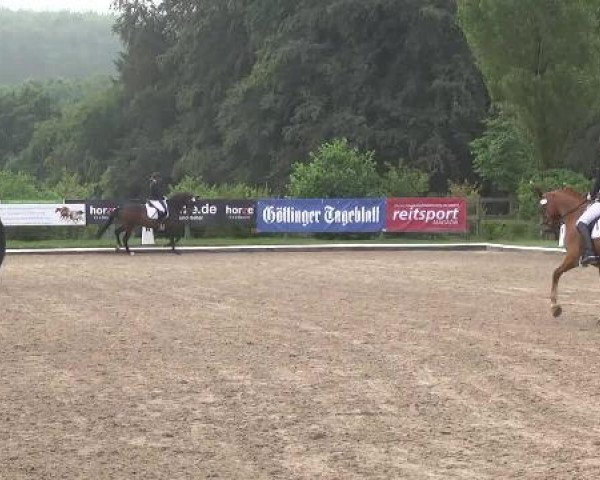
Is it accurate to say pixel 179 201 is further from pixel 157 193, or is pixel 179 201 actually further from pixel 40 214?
pixel 40 214

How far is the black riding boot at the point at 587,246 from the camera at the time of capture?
50.8 feet

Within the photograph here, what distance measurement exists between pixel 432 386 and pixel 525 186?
104 feet

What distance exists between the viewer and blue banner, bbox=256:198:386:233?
127ft

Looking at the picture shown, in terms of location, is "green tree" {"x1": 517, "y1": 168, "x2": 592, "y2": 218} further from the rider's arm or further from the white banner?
the rider's arm

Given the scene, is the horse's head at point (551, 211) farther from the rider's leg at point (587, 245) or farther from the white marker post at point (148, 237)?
the white marker post at point (148, 237)

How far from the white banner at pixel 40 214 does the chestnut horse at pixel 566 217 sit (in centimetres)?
2337

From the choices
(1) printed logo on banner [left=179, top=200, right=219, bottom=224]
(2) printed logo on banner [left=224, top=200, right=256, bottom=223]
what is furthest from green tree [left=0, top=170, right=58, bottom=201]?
(2) printed logo on banner [left=224, top=200, right=256, bottom=223]

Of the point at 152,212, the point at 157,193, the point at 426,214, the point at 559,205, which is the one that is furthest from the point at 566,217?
the point at 426,214

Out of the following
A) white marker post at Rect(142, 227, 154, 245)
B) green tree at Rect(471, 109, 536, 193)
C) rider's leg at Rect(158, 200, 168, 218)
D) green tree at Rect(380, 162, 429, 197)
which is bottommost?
white marker post at Rect(142, 227, 154, 245)

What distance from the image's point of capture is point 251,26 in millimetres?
58594

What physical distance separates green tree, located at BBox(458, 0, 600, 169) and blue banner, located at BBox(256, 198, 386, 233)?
8.07 meters

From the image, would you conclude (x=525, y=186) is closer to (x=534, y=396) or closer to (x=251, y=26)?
(x=251, y=26)

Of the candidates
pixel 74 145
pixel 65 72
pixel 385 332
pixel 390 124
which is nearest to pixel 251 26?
pixel 390 124

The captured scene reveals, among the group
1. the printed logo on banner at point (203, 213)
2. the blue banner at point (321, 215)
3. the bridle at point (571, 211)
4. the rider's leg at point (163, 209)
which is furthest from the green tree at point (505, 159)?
the bridle at point (571, 211)
